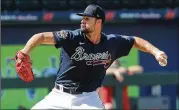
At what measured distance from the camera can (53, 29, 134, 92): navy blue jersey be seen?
5266 millimetres

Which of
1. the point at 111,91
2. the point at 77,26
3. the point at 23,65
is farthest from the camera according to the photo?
the point at 77,26

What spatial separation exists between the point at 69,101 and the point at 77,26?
15.8ft

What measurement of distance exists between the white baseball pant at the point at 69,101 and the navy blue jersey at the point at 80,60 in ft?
0.25

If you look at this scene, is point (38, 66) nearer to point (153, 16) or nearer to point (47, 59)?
point (47, 59)

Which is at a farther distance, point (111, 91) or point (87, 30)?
point (111, 91)

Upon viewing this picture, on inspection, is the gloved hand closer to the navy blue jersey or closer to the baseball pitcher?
the baseball pitcher

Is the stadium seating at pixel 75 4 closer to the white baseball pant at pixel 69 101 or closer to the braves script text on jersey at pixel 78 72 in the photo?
the braves script text on jersey at pixel 78 72

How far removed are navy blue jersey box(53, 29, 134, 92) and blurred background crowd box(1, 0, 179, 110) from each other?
13.4 feet

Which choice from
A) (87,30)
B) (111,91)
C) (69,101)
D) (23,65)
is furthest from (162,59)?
(111,91)

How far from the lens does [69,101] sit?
17.0ft

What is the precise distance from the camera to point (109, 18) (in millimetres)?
9789

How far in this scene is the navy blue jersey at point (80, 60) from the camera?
5.27m

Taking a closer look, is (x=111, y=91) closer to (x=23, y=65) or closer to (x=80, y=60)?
(x=80, y=60)

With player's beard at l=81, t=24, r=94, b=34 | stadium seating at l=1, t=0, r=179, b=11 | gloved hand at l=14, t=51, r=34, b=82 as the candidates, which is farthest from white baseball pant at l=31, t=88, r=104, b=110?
stadium seating at l=1, t=0, r=179, b=11
